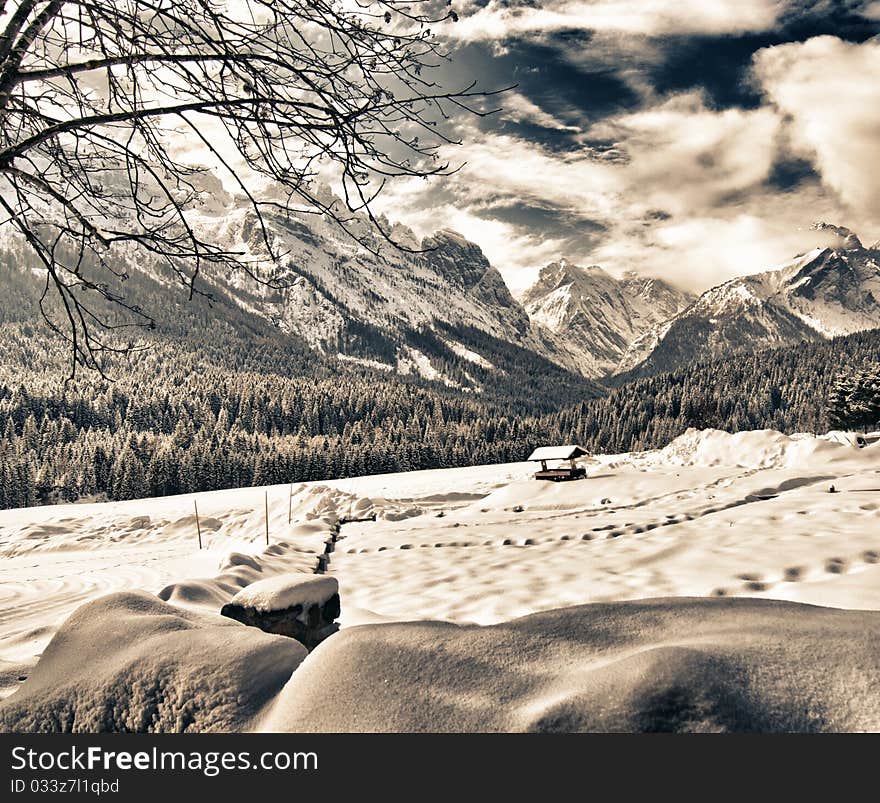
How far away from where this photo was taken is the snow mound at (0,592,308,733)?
2070 millimetres

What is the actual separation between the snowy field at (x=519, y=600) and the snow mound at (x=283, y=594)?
29 cm

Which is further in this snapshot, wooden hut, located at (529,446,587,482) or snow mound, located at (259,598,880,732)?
wooden hut, located at (529,446,587,482)

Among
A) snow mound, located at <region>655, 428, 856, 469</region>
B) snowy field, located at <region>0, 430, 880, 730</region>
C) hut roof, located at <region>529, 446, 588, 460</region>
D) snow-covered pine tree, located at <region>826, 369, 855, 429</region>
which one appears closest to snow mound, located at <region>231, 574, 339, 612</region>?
snowy field, located at <region>0, 430, 880, 730</region>

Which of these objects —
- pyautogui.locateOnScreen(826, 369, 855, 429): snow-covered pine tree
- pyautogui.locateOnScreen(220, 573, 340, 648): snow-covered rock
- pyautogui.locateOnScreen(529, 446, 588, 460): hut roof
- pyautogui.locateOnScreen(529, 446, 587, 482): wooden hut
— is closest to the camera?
pyautogui.locateOnScreen(220, 573, 340, 648): snow-covered rock

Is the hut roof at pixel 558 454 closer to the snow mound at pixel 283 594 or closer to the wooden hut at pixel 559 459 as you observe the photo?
the wooden hut at pixel 559 459

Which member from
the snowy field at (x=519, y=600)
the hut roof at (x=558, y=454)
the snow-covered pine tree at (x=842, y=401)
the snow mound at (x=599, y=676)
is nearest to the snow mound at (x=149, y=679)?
the snowy field at (x=519, y=600)

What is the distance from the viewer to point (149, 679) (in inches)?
86.7

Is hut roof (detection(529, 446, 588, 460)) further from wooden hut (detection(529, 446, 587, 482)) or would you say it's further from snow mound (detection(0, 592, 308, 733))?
snow mound (detection(0, 592, 308, 733))

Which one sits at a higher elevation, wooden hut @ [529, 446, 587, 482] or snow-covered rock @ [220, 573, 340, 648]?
snow-covered rock @ [220, 573, 340, 648]

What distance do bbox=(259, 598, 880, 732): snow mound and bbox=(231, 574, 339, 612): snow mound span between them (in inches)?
71.9

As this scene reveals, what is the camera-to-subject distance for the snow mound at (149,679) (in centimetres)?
207

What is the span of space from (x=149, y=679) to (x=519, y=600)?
13.8ft

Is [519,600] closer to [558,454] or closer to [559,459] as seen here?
[559,459]

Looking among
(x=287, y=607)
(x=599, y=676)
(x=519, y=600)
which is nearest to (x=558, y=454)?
(x=519, y=600)
